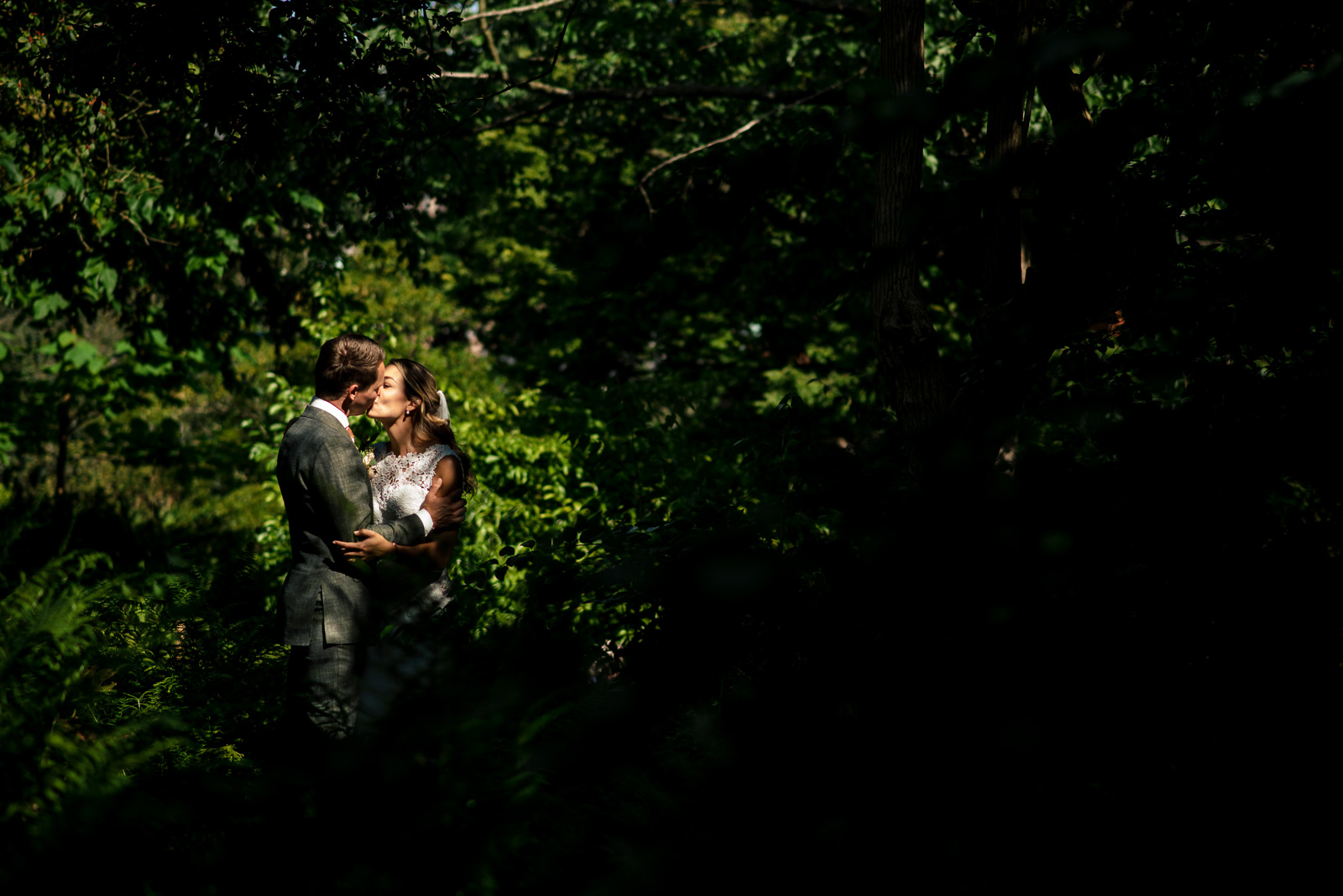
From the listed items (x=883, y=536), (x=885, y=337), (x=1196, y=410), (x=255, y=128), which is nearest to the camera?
(x=1196, y=410)

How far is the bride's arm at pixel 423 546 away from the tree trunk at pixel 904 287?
179 cm

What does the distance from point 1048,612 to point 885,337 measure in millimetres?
1610

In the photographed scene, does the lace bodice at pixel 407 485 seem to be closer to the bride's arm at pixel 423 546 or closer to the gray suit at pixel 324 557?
the bride's arm at pixel 423 546

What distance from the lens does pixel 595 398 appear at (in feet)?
18.1

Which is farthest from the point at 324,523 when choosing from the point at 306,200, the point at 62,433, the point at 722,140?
the point at 62,433

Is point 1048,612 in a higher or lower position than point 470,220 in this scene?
lower

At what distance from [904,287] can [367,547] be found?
2.11 meters

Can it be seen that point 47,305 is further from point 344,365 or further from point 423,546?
point 423,546

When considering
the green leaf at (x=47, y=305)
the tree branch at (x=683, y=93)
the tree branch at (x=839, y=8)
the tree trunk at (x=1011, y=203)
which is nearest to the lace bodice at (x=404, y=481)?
the tree trunk at (x=1011, y=203)

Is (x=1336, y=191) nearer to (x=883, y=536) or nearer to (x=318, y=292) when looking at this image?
(x=883, y=536)

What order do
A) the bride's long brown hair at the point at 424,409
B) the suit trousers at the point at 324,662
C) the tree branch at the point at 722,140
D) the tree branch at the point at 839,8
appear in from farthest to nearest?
the tree branch at the point at 839,8 → the tree branch at the point at 722,140 → the bride's long brown hair at the point at 424,409 → the suit trousers at the point at 324,662

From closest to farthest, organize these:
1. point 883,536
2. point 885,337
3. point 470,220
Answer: point 883,536 → point 885,337 → point 470,220

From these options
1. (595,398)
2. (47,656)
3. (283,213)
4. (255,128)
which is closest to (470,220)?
(283,213)

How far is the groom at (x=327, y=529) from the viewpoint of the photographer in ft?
10.00
